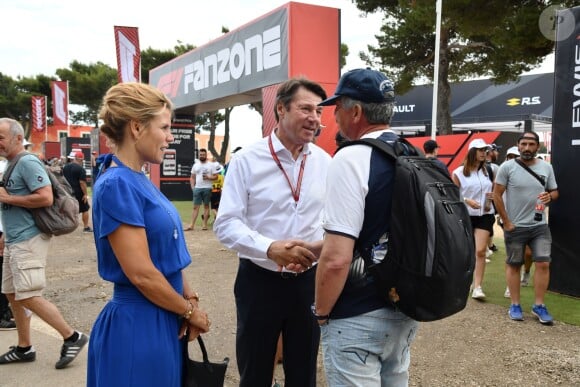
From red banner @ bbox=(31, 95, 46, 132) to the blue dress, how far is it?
1337 inches

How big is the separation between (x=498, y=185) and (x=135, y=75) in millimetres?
9969

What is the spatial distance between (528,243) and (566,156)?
1483 millimetres

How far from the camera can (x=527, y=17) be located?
39.2 ft

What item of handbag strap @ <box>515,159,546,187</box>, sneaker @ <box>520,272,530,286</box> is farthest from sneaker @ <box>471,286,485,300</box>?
handbag strap @ <box>515,159,546,187</box>

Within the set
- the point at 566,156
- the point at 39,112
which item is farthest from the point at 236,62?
the point at 39,112

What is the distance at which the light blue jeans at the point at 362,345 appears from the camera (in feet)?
5.90

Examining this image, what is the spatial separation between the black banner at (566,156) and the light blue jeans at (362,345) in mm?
5058

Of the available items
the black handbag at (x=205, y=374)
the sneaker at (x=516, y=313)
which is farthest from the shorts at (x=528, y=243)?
the black handbag at (x=205, y=374)

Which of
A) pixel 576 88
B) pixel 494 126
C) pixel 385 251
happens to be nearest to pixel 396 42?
pixel 494 126

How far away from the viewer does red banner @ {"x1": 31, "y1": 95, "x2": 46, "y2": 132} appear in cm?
3153

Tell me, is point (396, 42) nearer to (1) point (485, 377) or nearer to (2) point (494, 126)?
(2) point (494, 126)

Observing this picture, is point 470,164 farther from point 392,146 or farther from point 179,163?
point 179,163

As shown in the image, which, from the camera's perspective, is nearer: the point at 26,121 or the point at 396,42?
the point at 396,42

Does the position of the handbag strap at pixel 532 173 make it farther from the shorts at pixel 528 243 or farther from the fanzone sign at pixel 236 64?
the fanzone sign at pixel 236 64
